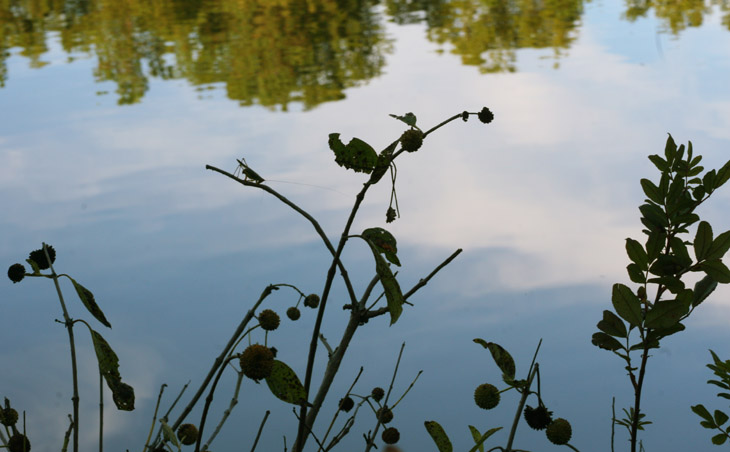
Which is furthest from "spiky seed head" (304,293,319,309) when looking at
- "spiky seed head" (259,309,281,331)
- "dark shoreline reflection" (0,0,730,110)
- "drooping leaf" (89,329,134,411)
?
"dark shoreline reflection" (0,0,730,110)

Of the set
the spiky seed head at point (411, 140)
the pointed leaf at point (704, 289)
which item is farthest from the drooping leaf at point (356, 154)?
the pointed leaf at point (704, 289)

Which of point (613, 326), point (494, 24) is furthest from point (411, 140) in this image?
point (494, 24)

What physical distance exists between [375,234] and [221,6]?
7.65 metres

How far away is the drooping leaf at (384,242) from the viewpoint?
637 mm

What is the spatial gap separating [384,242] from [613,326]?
283mm

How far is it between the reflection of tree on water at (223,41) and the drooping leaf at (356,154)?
12.2 feet

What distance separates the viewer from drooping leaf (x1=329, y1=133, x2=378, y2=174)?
0.65 metres

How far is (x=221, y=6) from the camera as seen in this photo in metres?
7.88

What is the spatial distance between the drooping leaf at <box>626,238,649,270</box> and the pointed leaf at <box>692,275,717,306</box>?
68 mm

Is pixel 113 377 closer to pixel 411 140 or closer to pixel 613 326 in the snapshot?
pixel 411 140

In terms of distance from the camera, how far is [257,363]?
1.99 feet

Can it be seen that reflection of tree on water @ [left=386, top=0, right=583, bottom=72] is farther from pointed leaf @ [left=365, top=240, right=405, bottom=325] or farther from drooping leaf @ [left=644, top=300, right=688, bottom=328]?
pointed leaf @ [left=365, top=240, right=405, bottom=325]

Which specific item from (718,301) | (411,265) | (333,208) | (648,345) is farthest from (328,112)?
(648,345)

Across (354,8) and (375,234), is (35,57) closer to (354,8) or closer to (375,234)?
(354,8)
